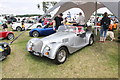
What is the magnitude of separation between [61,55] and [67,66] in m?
0.47

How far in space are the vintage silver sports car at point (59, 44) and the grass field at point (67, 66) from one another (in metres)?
0.35

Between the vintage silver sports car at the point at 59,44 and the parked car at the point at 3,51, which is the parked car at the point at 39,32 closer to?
the vintage silver sports car at the point at 59,44

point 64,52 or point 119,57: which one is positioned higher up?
point 64,52

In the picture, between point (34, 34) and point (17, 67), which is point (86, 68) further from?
point (34, 34)

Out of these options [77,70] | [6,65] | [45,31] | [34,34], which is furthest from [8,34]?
[77,70]

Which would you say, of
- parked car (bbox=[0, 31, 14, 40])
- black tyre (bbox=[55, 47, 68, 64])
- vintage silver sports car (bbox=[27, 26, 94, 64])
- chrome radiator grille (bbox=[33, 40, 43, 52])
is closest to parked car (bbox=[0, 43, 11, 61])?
vintage silver sports car (bbox=[27, 26, 94, 64])

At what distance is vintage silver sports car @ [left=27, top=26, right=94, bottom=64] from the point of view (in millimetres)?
3662

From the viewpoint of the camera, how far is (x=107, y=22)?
597 centimetres

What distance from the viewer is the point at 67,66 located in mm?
3811

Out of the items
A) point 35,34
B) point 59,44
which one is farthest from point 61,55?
point 35,34

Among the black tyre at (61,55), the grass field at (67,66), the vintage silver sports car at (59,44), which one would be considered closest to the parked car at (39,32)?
the vintage silver sports car at (59,44)

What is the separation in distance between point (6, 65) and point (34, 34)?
4.59 metres

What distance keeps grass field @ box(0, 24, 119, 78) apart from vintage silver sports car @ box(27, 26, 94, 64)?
0.35m

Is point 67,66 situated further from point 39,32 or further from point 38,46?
point 39,32
